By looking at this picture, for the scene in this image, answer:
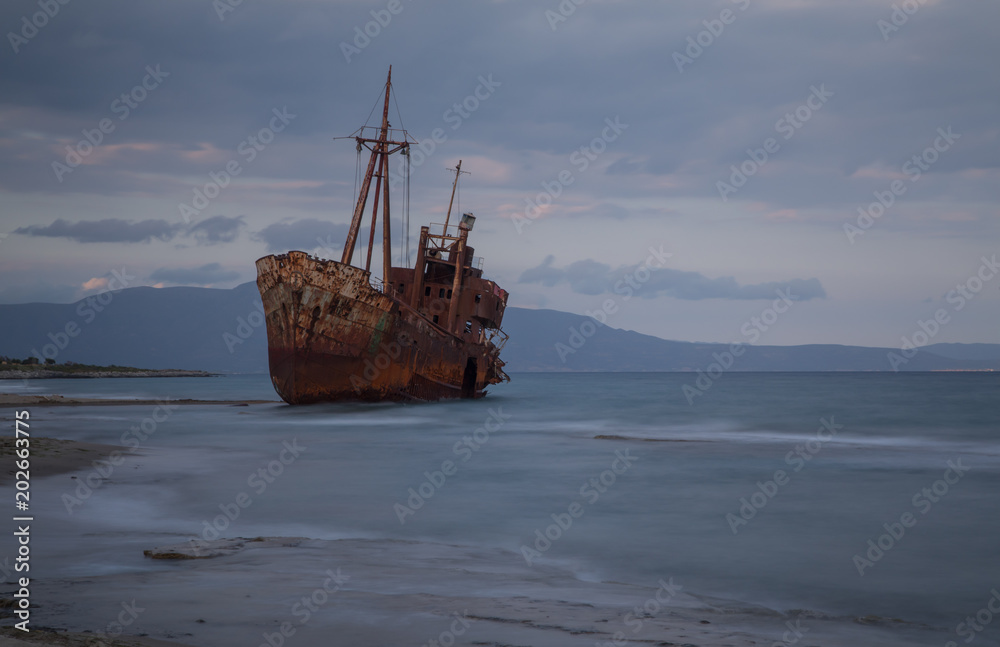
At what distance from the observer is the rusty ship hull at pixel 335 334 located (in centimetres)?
2967

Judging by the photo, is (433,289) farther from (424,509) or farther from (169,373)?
(169,373)

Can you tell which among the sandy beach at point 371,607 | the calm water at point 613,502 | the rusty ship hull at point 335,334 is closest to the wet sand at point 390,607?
the sandy beach at point 371,607

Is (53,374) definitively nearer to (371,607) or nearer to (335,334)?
(335,334)

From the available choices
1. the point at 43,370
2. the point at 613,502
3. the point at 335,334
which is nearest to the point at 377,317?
the point at 335,334

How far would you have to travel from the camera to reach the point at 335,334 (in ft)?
99.3

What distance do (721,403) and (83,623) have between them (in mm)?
45527

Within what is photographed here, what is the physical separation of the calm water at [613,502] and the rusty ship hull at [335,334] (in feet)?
14.0

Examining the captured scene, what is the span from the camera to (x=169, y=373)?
135m

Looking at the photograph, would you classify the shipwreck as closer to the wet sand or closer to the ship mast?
the ship mast

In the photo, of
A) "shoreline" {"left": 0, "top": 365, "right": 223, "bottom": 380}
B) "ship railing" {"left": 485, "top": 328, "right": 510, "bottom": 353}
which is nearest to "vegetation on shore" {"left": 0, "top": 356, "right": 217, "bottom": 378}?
"shoreline" {"left": 0, "top": 365, "right": 223, "bottom": 380}

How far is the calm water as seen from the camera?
8633 mm

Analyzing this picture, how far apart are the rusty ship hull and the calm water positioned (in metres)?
4.27

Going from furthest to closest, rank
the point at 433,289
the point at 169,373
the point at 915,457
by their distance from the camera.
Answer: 1. the point at 169,373
2. the point at 433,289
3. the point at 915,457

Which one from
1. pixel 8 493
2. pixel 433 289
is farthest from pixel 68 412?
pixel 8 493
